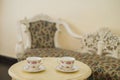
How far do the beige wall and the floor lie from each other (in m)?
0.11

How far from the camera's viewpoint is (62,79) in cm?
160

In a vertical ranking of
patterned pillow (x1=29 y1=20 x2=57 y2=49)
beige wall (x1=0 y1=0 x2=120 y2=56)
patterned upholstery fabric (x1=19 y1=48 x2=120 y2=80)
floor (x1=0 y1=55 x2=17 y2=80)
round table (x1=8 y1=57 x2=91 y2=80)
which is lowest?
floor (x1=0 y1=55 x2=17 y2=80)

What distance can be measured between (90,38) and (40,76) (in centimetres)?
128

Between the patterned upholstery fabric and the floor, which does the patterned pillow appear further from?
the floor

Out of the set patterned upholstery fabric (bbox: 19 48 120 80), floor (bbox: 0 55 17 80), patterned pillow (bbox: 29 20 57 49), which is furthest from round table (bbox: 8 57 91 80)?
floor (bbox: 0 55 17 80)

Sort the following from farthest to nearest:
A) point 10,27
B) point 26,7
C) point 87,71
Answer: point 10,27
point 26,7
point 87,71

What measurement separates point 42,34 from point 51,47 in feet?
0.73

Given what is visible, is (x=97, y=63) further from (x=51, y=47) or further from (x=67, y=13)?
(x=67, y=13)

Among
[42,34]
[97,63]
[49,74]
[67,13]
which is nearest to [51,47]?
[42,34]

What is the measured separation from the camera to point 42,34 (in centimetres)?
295

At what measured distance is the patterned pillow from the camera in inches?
116

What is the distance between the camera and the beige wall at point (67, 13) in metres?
2.73

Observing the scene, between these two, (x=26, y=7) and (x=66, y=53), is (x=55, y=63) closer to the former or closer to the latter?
(x=66, y=53)

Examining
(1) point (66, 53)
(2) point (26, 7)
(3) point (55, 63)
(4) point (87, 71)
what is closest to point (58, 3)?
(2) point (26, 7)
